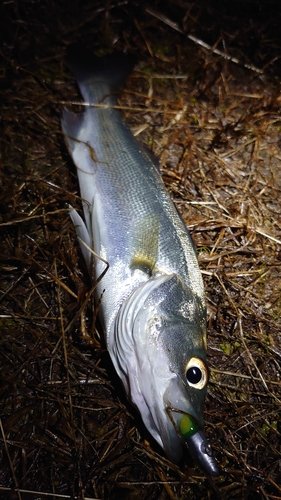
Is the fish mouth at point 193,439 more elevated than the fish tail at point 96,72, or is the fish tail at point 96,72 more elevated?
the fish tail at point 96,72

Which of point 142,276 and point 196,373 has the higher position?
point 142,276

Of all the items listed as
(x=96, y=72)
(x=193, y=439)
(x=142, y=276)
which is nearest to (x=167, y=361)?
(x=193, y=439)

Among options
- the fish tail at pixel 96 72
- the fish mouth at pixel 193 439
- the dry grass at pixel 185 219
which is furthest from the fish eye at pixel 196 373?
the fish tail at pixel 96 72

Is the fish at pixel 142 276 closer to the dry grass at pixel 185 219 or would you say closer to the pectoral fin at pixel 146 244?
the pectoral fin at pixel 146 244

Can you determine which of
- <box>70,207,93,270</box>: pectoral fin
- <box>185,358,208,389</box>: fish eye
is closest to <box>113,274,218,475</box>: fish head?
<box>185,358,208,389</box>: fish eye

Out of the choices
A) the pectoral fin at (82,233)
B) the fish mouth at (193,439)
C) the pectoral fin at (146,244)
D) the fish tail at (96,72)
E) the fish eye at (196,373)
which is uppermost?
the fish tail at (96,72)

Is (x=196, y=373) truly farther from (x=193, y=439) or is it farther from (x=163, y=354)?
(x=193, y=439)

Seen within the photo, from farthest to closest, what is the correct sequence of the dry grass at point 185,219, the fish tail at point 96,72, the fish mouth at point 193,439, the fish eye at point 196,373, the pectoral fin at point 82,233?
1. the fish tail at point 96,72
2. the pectoral fin at point 82,233
3. the dry grass at point 185,219
4. the fish eye at point 196,373
5. the fish mouth at point 193,439
